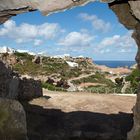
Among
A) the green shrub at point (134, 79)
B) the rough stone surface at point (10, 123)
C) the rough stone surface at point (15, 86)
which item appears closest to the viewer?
the rough stone surface at point (10, 123)

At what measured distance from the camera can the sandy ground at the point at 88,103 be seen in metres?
27.0

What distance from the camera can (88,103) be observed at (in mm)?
28391

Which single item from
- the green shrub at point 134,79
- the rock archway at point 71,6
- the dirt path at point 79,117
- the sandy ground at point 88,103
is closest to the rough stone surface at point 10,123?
the rock archway at point 71,6

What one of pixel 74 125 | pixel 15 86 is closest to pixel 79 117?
pixel 74 125

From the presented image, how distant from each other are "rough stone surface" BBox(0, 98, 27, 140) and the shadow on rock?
4.21 meters

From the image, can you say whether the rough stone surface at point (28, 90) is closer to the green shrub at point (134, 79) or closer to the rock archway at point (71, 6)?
the green shrub at point (134, 79)

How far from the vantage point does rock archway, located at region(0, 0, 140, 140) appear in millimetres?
12867

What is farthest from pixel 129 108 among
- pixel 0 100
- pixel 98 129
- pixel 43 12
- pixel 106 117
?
pixel 43 12

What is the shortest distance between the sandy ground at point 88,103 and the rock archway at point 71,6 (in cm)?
1096

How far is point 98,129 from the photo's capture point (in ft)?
73.9

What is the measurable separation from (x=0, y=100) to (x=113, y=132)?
8.47m

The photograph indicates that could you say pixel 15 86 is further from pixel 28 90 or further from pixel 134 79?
pixel 134 79

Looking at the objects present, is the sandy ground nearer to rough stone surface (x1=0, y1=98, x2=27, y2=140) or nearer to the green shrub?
the green shrub

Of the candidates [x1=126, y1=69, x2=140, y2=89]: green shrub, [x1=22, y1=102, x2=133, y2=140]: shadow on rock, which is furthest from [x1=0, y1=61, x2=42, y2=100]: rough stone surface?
[x1=126, y1=69, x2=140, y2=89]: green shrub
